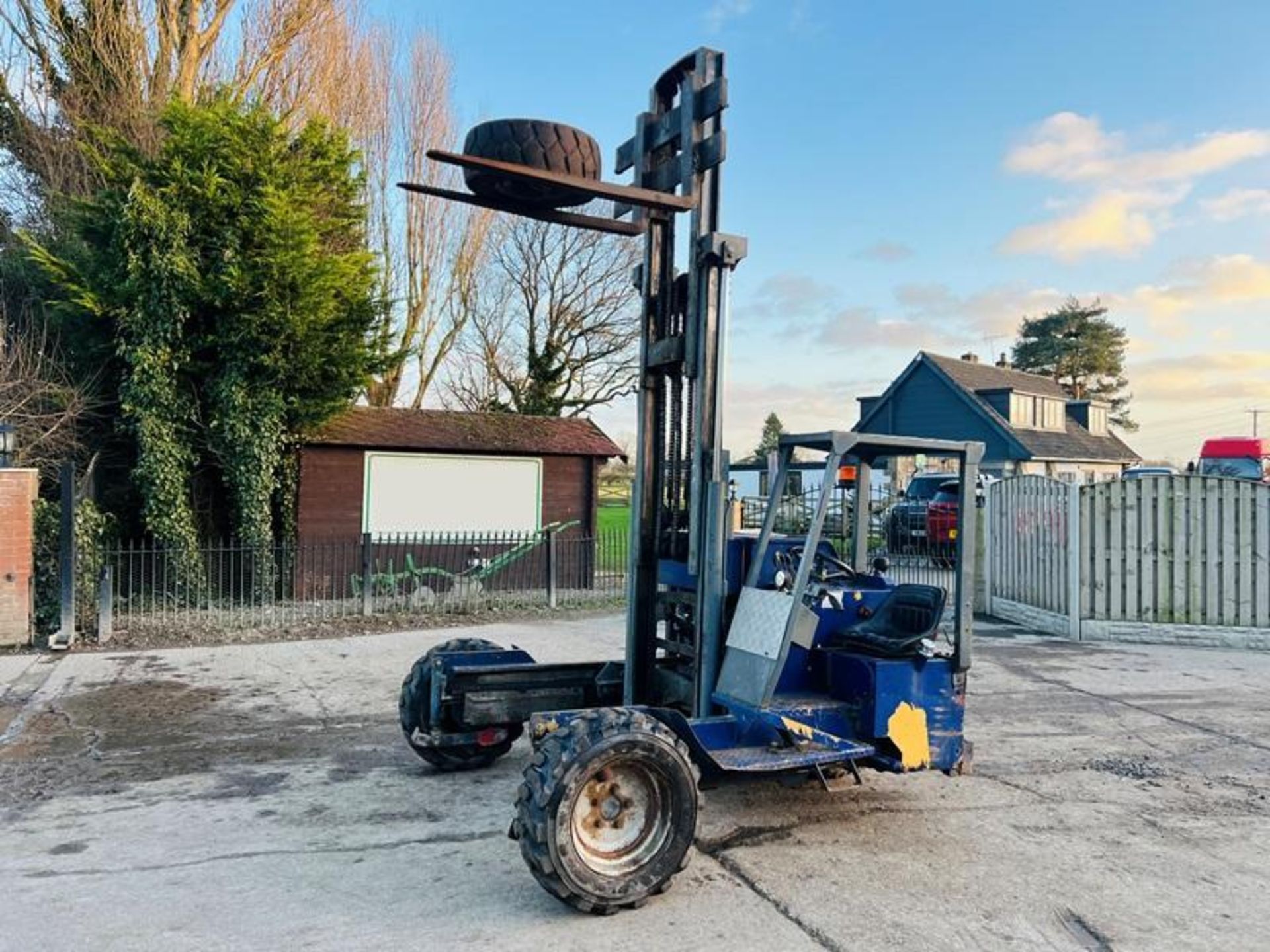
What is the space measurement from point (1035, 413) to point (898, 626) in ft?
115

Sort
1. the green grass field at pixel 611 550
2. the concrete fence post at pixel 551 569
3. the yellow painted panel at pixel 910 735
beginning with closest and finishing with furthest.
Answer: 1. the yellow painted panel at pixel 910 735
2. the concrete fence post at pixel 551 569
3. the green grass field at pixel 611 550

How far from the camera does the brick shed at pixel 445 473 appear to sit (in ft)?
51.0

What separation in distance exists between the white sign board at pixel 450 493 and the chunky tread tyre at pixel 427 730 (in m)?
9.86

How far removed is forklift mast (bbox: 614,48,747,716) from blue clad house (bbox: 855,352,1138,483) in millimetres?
29498

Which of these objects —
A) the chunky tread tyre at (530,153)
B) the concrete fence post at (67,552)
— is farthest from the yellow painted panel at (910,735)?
the concrete fence post at (67,552)

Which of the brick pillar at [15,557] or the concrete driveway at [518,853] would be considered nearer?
the concrete driveway at [518,853]

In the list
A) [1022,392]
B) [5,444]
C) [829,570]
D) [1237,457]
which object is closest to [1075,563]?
[829,570]

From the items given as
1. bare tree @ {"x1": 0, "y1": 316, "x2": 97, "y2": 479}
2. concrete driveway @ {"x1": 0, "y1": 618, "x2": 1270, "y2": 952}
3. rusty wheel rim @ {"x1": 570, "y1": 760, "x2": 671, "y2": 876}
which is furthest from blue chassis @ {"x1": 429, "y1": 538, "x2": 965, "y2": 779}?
bare tree @ {"x1": 0, "y1": 316, "x2": 97, "y2": 479}

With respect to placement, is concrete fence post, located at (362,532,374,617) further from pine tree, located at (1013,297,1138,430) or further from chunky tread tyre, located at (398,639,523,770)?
pine tree, located at (1013,297,1138,430)

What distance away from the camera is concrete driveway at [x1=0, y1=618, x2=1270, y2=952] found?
4027mm

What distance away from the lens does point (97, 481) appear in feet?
48.8

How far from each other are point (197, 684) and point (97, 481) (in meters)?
7.19

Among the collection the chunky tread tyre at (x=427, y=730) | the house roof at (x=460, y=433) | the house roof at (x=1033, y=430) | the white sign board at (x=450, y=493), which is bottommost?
the chunky tread tyre at (x=427, y=730)

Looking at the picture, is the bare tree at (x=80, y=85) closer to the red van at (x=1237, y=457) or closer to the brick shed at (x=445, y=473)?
the brick shed at (x=445, y=473)
